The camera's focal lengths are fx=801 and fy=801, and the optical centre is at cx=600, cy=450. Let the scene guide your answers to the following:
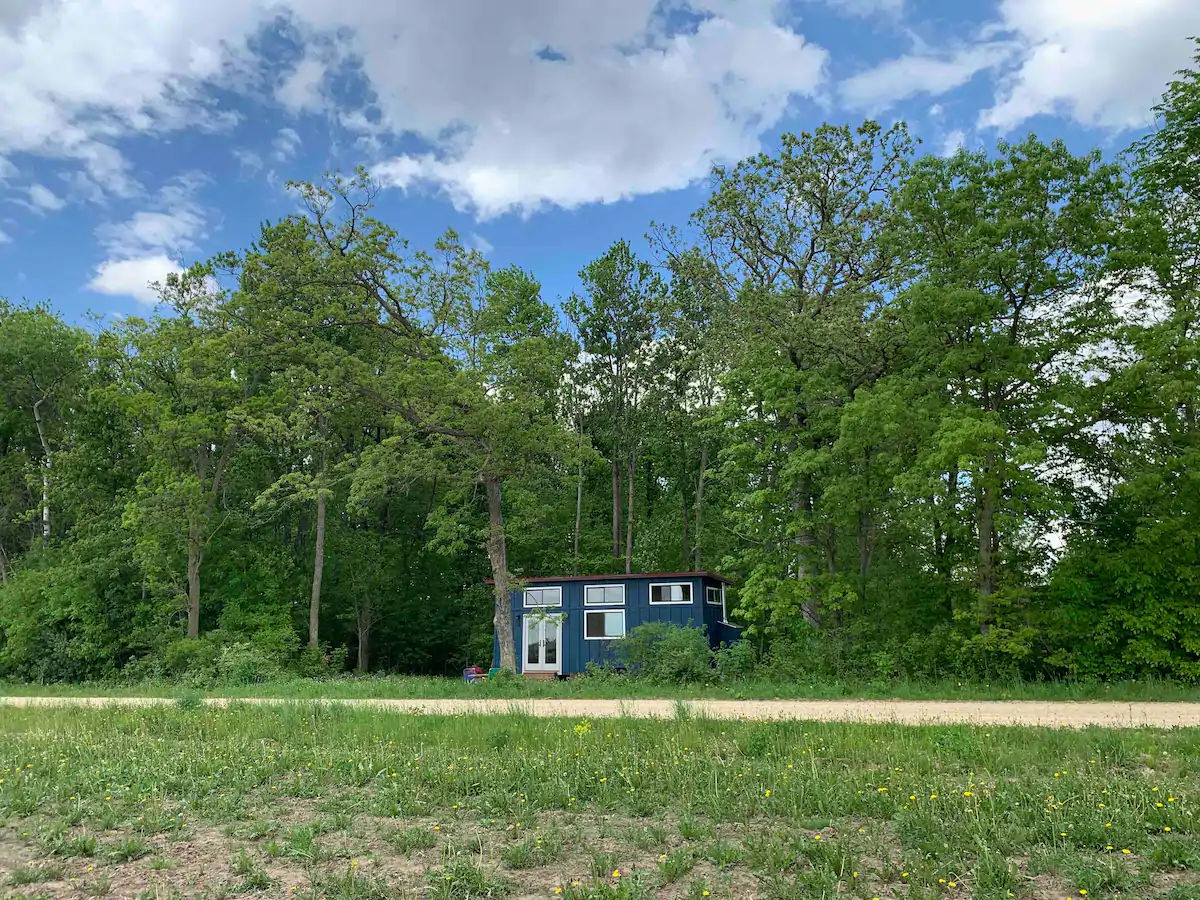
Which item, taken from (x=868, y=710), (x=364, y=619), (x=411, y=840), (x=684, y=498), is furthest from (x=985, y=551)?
(x=364, y=619)

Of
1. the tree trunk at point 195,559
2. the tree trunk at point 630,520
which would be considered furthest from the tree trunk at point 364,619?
the tree trunk at point 630,520

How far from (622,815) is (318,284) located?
18.6 meters

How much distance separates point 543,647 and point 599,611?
7.69 feet

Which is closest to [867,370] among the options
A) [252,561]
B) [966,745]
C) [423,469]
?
[423,469]

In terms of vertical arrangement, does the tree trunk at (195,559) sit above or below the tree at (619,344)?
below

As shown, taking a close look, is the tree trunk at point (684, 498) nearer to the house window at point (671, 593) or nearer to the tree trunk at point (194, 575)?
the house window at point (671, 593)

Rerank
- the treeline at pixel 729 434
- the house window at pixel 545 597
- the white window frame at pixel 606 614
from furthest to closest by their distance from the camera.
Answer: the house window at pixel 545 597, the white window frame at pixel 606 614, the treeline at pixel 729 434

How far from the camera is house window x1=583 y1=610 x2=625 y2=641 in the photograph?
2623 cm

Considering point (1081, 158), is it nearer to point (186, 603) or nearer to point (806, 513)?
point (806, 513)

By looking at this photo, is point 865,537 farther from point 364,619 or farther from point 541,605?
point 364,619

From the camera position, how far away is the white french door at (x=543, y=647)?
87.5 ft

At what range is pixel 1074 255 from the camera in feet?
56.2

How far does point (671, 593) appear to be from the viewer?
85.0ft

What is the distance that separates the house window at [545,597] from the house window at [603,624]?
3.63 feet
